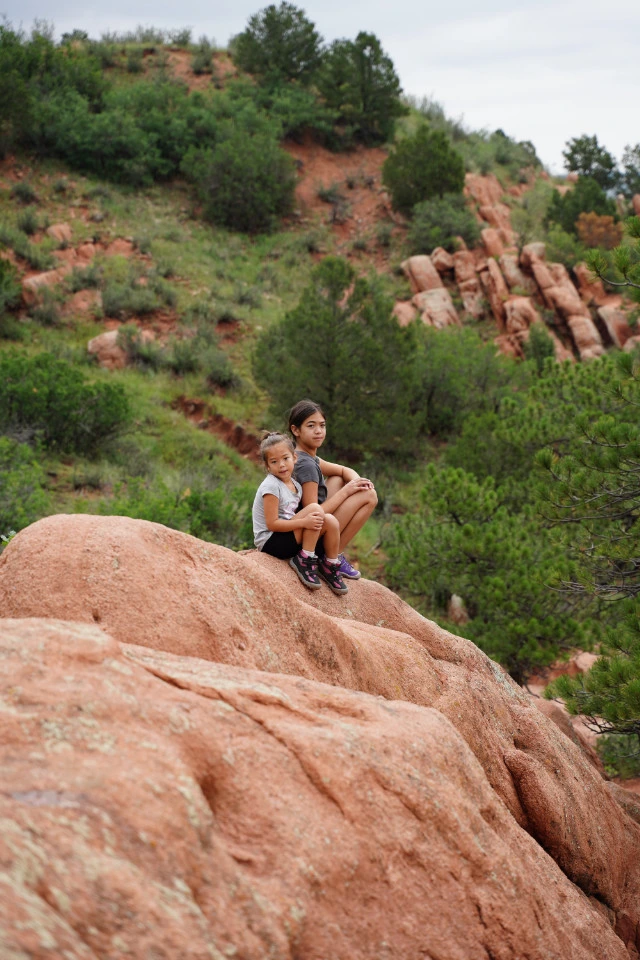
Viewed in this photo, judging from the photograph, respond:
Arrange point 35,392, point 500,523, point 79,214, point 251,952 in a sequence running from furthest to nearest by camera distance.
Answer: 1. point 79,214
2. point 35,392
3. point 500,523
4. point 251,952

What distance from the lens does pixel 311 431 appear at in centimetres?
516

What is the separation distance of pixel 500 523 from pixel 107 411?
7.37 m

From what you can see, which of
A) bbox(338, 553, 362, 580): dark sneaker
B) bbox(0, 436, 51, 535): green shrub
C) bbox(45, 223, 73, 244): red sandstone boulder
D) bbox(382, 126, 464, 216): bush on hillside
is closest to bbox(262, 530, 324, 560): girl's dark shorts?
bbox(338, 553, 362, 580): dark sneaker

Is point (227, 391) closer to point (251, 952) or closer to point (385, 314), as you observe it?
point (385, 314)

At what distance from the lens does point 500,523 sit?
9836 mm

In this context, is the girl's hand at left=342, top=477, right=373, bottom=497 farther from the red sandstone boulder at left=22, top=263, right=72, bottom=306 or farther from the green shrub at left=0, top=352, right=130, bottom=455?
the red sandstone boulder at left=22, top=263, right=72, bottom=306

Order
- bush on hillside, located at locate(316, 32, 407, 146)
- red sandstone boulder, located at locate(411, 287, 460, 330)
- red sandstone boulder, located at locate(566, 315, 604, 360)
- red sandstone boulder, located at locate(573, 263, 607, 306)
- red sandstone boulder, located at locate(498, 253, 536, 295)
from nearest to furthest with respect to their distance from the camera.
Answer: red sandstone boulder, located at locate(566, 315, 604, 360)
red sandstone boulder, located at locate(411, 287, 460, 330)
red sandstone boulder, located at locate(498, 253, 536, 295)
red sandstone boulder, located at locate(573, 263, 607, 306)
bush on hillside, located at locate(316, 32, 407, 146)

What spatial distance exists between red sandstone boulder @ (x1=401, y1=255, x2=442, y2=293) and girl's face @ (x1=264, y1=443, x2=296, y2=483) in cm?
2216

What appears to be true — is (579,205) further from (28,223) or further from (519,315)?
(28,223)

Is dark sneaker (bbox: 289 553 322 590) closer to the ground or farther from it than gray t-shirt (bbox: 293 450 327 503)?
closer to the ground

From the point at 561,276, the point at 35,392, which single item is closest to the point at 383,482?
the point at 35,392

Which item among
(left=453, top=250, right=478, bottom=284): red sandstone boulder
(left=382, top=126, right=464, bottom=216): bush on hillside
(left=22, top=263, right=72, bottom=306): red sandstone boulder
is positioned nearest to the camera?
(left=22, top=263, right=72, bottom=306): red sandstone boulder

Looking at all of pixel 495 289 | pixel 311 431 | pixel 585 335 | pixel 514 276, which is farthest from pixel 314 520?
pixel 514 276

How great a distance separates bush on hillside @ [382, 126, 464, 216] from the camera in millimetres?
28672
